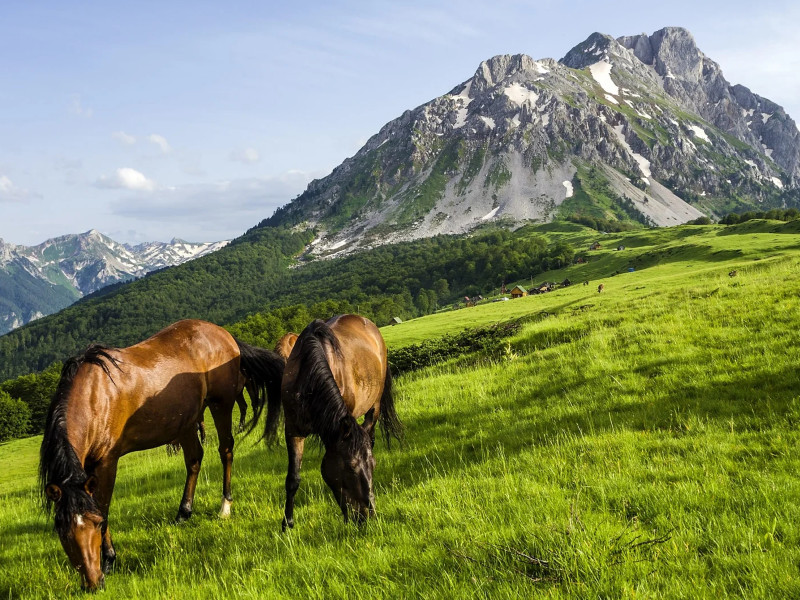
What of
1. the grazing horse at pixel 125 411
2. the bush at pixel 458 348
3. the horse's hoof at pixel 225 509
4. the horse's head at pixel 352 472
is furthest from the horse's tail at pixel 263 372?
the bush at pixel 458 348

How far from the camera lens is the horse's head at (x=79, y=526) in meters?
5.58

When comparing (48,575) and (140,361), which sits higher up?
(140,361)

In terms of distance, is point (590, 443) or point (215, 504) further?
point (215, 504)

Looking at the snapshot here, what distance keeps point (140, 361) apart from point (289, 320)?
130245 millimetres

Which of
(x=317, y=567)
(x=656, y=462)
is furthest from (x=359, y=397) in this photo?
(x=656, y=462)

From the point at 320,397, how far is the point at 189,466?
4.16 m

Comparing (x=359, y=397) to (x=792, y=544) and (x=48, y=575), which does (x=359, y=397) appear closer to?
(x=48, y=575)

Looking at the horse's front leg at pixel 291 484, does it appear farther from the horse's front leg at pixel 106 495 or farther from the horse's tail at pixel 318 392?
the horse's front leg at pixel 106 495

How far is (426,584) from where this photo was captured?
4.13 metres

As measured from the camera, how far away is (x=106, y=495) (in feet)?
22.2

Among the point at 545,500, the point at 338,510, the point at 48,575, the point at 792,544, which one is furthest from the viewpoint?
the point at 338,510

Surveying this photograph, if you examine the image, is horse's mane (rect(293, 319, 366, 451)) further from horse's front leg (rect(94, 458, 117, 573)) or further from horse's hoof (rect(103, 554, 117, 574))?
horse's hoof (rect(103, 554, 117, 574))

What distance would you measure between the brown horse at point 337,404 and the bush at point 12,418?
3815 inches

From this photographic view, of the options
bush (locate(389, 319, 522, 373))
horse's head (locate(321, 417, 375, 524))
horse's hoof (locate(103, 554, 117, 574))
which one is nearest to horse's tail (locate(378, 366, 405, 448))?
horse's head (locate(321, 417, 375, 524))
